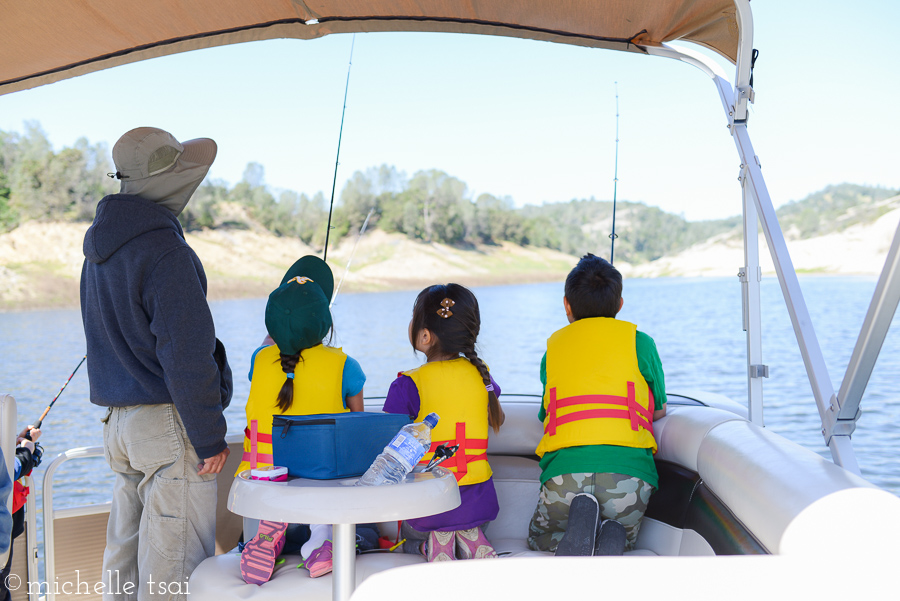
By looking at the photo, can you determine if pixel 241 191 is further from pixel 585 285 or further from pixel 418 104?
pixel 585 285

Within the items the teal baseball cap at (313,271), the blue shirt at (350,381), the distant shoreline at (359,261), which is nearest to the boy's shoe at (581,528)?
the blue shirt at (350,381)

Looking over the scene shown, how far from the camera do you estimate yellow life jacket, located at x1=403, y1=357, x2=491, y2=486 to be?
179 centimetres

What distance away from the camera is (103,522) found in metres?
2.14

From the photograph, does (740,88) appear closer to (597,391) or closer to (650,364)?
(650,364)

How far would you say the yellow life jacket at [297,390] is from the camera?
1689 mm

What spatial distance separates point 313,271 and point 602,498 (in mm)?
994

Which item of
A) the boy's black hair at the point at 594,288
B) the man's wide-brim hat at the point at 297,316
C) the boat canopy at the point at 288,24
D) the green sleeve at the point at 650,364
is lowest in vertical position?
the green sleeve at the point at 650,364

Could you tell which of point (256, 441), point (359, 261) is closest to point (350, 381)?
point (256, 441)

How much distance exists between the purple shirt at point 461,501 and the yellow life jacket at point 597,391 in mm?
195

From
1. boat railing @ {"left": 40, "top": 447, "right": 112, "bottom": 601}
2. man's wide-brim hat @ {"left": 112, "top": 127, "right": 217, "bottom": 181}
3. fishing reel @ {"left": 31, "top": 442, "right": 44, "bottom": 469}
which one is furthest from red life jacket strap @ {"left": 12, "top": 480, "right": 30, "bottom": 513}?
man's wide-brim hat @ {"left": 112, "top": 127, "right": 217, "bottom": 181}

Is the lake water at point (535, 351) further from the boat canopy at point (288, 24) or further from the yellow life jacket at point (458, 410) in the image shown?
the yellow life jacket at point (458, 410)

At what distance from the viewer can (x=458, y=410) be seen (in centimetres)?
180

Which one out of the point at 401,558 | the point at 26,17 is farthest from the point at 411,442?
the point at 26,17

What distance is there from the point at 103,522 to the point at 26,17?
1.49 metres
